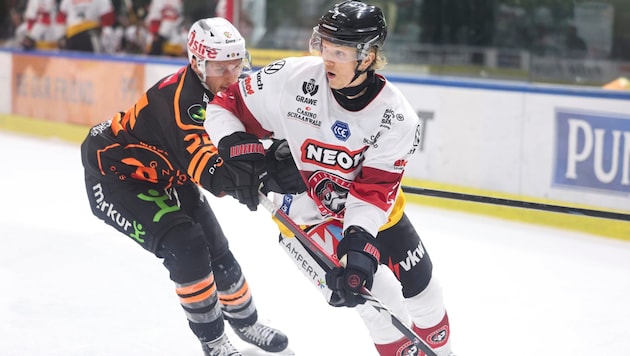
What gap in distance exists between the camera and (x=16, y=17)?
9.57m

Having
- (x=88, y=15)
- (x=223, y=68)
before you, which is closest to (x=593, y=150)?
(x=223, y=68)

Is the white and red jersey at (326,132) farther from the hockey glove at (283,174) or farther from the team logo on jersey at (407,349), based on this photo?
the team logo on jersey at (407,349)

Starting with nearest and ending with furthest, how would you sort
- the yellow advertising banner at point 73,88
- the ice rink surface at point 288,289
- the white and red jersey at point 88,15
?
→ 1. the ice rink surface at point 288,289
2. the yellow advertising banner at point 73,88
3. the white and red jersey at point 88,15

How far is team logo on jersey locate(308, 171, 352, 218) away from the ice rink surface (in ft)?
2.60

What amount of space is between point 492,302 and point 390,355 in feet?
4.24

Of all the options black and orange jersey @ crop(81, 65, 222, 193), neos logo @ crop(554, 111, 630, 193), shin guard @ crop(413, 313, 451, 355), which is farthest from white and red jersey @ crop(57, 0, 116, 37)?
shin guard @ crop(413, 313, 451, 355)

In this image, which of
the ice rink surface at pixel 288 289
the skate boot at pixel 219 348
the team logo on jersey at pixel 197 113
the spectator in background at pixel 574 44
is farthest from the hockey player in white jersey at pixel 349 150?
the spectator in background at pixel 574 44

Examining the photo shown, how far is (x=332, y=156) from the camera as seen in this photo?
234cm

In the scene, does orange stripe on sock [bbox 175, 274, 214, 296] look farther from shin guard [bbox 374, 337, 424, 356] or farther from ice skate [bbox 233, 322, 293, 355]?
shin guard [bbox 374, 337, 424, 356]

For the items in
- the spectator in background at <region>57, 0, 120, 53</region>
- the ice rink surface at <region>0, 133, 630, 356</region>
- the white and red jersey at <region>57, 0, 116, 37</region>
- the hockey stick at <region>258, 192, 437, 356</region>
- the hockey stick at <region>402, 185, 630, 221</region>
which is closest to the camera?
the hockey stick at <region>258, 192, 437, 356</region>

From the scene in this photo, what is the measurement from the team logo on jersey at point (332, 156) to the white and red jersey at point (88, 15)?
6.66m

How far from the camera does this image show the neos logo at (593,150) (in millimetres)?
4727

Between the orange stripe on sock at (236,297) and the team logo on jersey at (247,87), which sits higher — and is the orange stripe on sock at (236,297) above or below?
below

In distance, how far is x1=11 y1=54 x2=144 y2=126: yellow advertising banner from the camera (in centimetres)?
741
